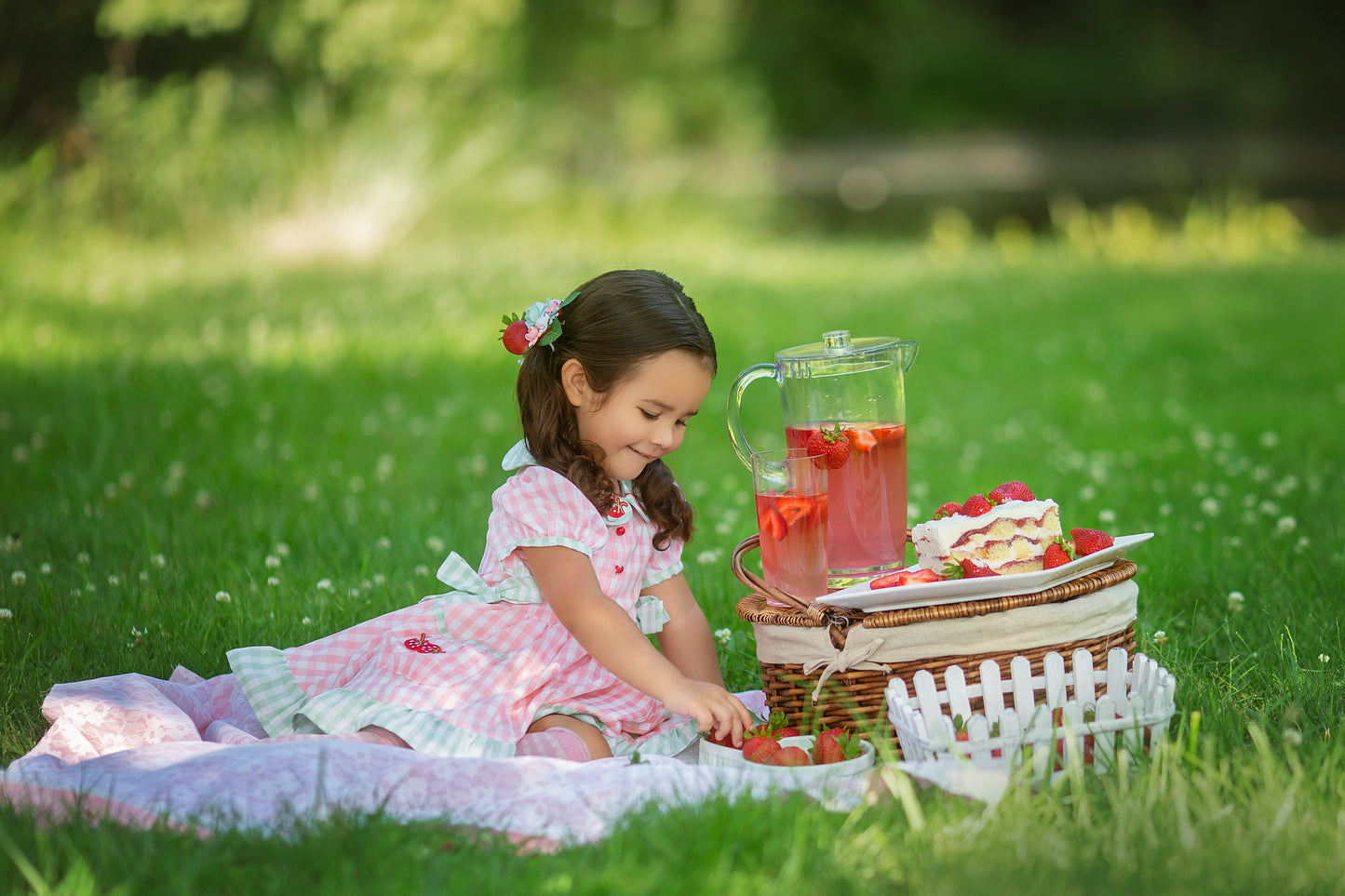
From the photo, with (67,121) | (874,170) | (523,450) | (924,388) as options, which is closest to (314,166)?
(67,121)

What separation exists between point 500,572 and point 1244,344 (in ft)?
20.6

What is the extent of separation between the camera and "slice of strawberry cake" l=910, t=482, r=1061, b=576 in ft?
8.86

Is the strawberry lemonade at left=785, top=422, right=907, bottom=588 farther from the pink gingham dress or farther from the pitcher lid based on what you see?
the pink gingham dress

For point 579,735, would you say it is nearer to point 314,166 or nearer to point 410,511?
point 410,511

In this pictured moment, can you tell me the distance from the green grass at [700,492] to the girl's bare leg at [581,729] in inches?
25.9

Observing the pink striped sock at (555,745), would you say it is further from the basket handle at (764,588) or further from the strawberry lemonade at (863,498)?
the strawberry lemonade at (863,498)

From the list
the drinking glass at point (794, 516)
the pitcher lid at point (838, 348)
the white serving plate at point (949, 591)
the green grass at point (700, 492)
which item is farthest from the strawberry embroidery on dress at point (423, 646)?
the pitcher lid at point (838, 348)

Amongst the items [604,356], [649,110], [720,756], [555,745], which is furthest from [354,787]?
[649,110]

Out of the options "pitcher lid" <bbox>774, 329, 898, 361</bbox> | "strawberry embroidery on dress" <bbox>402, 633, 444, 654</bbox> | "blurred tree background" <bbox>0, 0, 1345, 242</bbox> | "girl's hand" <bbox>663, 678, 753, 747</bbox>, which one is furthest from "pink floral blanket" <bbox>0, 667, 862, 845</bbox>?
"blurred tree background" <bbox>0, 0, 1345, 242</bbox>

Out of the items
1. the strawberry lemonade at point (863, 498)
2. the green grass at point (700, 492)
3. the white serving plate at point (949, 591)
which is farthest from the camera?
the strawberry lemonade at point (863, 498)

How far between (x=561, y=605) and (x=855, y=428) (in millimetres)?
797

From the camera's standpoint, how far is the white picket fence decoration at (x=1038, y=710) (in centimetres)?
239

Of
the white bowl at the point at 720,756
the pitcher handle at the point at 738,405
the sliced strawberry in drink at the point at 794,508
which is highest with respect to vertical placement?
the pitcher handle at the point at 738,405

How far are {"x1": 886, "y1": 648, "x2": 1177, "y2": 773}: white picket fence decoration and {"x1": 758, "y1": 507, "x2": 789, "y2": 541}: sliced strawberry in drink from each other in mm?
461
